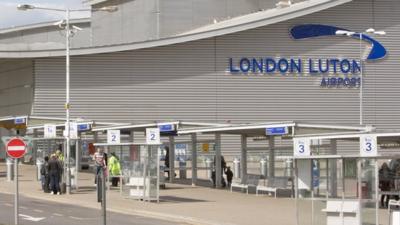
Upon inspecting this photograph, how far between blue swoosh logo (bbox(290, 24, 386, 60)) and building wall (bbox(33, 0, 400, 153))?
0.38 meters

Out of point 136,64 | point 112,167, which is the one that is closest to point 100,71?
point 136,64

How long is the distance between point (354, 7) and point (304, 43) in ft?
15.4

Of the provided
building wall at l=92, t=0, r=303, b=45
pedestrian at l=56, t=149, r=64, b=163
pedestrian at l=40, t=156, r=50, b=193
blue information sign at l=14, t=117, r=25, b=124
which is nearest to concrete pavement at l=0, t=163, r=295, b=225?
pedestrian at l=40, t=156, r=50, b=193

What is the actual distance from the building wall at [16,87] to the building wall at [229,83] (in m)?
1.36

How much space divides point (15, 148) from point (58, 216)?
4.05 meters

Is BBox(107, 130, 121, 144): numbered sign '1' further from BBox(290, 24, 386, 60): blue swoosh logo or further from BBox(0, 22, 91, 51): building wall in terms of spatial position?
BBox(0, 22, 91, 51): building wall

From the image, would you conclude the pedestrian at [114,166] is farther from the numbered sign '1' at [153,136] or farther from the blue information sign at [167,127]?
the blue information sign at [167,127]

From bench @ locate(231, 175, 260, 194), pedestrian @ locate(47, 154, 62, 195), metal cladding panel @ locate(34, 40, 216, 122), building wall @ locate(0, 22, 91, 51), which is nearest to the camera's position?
pedestrian @ locate(47, 154, 62, 195)

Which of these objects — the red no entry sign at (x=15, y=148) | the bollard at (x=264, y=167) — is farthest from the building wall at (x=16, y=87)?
the red no entry sign at (x=15, y=148)

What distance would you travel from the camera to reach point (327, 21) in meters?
→ 56.8

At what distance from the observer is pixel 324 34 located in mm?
56781

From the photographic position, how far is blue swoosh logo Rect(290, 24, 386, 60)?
5619 cm

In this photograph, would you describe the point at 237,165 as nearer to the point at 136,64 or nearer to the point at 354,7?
the point at 136,64

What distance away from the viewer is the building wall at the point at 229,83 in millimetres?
53781
